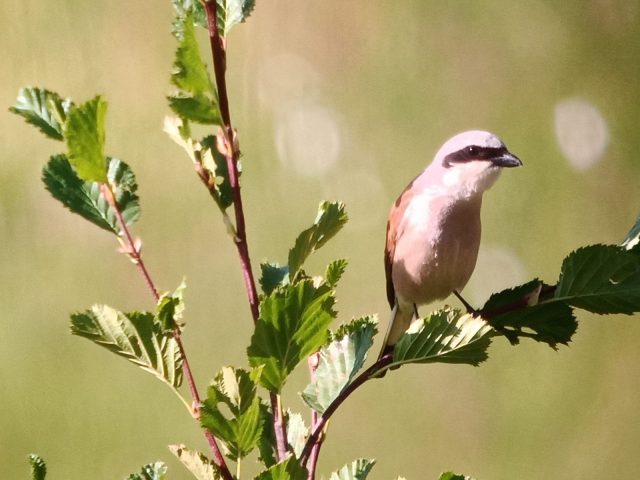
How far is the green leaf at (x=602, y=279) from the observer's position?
0.52m

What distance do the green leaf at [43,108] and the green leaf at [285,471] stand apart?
0.25m

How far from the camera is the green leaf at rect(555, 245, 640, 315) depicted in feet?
1.71

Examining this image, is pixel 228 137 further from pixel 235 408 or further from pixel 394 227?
pixel 394 227

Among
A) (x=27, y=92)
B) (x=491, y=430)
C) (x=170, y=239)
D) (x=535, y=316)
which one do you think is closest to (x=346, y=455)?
(x=491, y=430)

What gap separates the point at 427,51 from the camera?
1414 millimetres

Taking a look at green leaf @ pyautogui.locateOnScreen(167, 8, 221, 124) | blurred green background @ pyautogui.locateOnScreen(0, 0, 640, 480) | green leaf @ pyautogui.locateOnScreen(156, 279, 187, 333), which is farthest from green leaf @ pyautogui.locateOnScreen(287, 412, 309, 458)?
blurred green background @ pyautogui.locateOnScreen(0, 0, 640, 480)

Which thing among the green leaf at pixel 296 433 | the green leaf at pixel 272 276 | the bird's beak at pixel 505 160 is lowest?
the green leaf at pixel 296 433

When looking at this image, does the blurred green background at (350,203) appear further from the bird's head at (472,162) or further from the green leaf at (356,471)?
the green leaf at (356,471)

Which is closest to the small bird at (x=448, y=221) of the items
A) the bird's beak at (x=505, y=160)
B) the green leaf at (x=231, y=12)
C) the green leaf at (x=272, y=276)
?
the bird's beak at (x=505, y=160)

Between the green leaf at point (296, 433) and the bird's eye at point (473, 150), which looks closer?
the green leaf at point (296, 433)

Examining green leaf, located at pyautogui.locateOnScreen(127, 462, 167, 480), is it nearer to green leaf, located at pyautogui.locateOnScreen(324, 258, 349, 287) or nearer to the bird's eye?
green leaf, located at pyautogui.locateOnScreen(324, 258, 349, 287)

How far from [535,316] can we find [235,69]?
3.31ft

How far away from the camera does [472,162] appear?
0.93 metres

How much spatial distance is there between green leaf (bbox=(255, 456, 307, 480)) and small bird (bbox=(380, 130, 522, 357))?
51 centimetres
